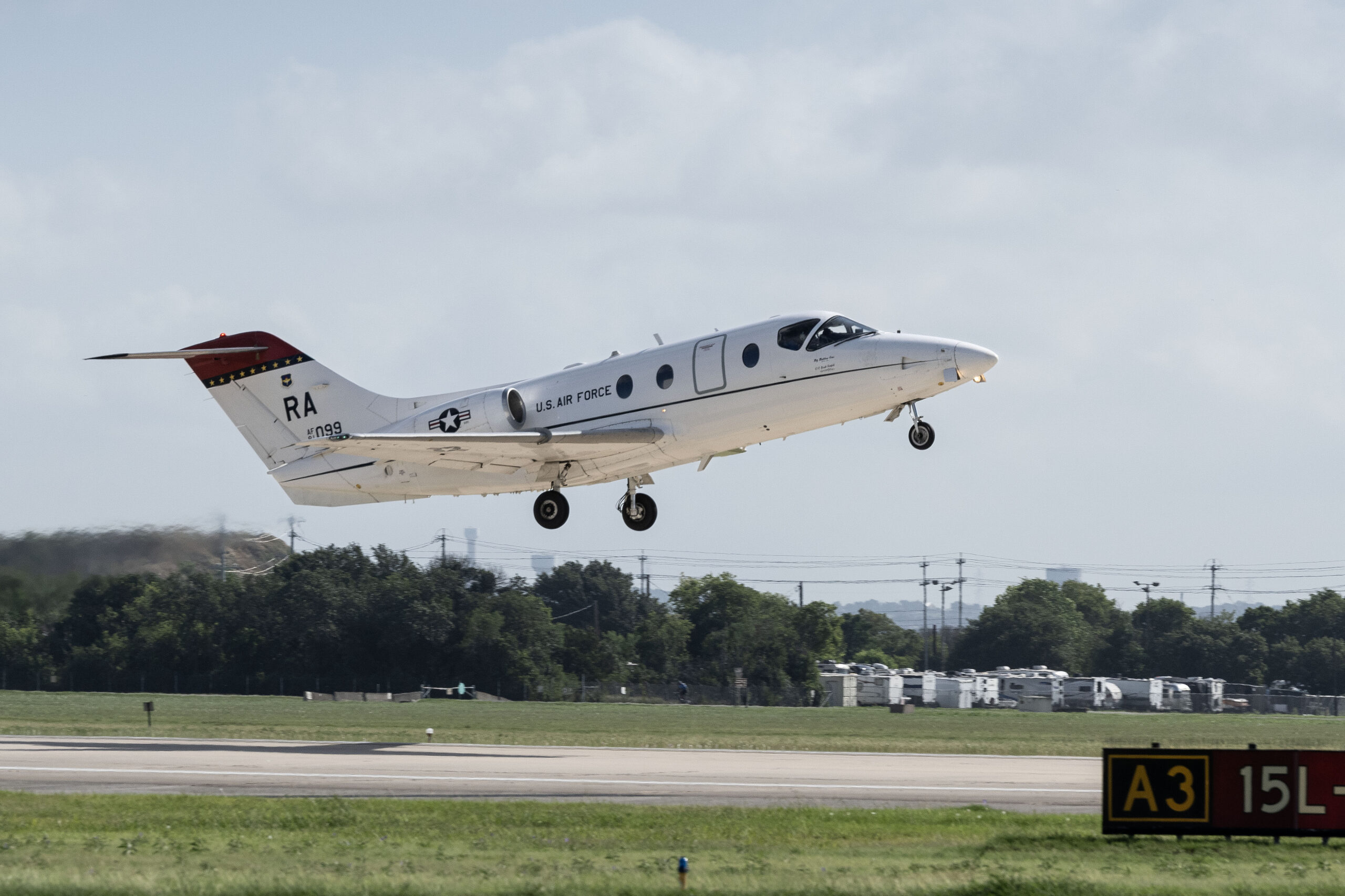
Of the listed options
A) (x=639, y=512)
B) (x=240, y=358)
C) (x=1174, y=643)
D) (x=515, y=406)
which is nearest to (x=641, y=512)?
(x=639, y=512)

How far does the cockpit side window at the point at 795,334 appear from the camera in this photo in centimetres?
2800

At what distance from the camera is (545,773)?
24.6 metres

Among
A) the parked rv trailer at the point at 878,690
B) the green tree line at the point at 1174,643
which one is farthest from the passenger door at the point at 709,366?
the green tree line at the point at 1174,643

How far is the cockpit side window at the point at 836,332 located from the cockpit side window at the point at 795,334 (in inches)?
6.9

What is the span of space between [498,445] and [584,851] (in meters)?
15.2

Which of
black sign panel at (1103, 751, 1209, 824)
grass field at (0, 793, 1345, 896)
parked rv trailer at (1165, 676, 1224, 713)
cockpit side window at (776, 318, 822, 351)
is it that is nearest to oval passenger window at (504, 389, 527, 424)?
cockpit side window at (776, 318, 822, 351)

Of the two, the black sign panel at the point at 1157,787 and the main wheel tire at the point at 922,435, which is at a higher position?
the main wheel tire at the point at 922,435

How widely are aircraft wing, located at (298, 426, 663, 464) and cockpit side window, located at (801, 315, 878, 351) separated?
4.07 metres

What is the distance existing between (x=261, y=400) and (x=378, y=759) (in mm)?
12287

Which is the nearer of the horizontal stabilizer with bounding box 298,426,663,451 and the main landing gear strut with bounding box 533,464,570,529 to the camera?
the horizontal stabilizer with bounding box 298,426,663,451

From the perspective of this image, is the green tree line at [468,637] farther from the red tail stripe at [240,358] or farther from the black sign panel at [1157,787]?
the black sign panel at [1157,787]

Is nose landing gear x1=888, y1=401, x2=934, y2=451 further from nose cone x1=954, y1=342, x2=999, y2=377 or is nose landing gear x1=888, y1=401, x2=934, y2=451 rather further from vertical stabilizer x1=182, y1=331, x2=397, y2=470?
vertical stabilizer x1=182, y1=331, x2=397, y2=470

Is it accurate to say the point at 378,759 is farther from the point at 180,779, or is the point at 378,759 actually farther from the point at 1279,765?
the point at 1279,765

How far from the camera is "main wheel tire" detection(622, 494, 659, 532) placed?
3297 centimetres
